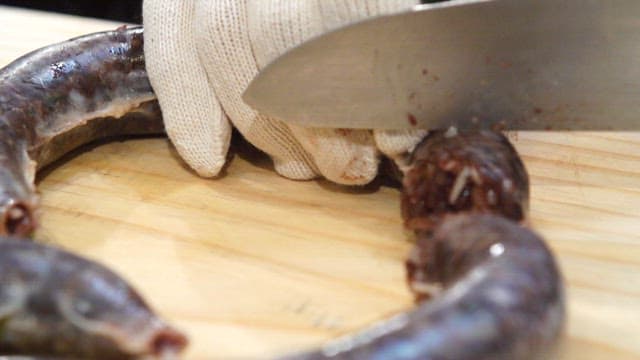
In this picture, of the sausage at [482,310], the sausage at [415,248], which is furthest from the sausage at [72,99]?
the sausage at [482,310]

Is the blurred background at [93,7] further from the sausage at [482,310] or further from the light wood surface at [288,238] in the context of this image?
the sausage at [482,310]

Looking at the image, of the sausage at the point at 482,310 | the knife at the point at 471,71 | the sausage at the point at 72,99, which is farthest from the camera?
the sausage at the point at 72,99

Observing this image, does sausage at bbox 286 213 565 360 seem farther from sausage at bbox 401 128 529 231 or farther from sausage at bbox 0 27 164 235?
sausage at bbox 0 27 164 235

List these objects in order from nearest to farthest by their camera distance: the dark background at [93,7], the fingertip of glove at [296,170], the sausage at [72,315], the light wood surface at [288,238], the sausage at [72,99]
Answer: the sausage at [72,315] < the light wood surface at [288,238] < the sausage at [72,99] < the fingertip of glove at [296,170] < the dark background at [93,7]

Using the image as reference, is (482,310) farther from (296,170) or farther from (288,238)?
(296,170)

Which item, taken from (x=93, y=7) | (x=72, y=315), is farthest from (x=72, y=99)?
(x=93, y=7)

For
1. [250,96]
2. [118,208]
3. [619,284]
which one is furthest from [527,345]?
[118,208]
